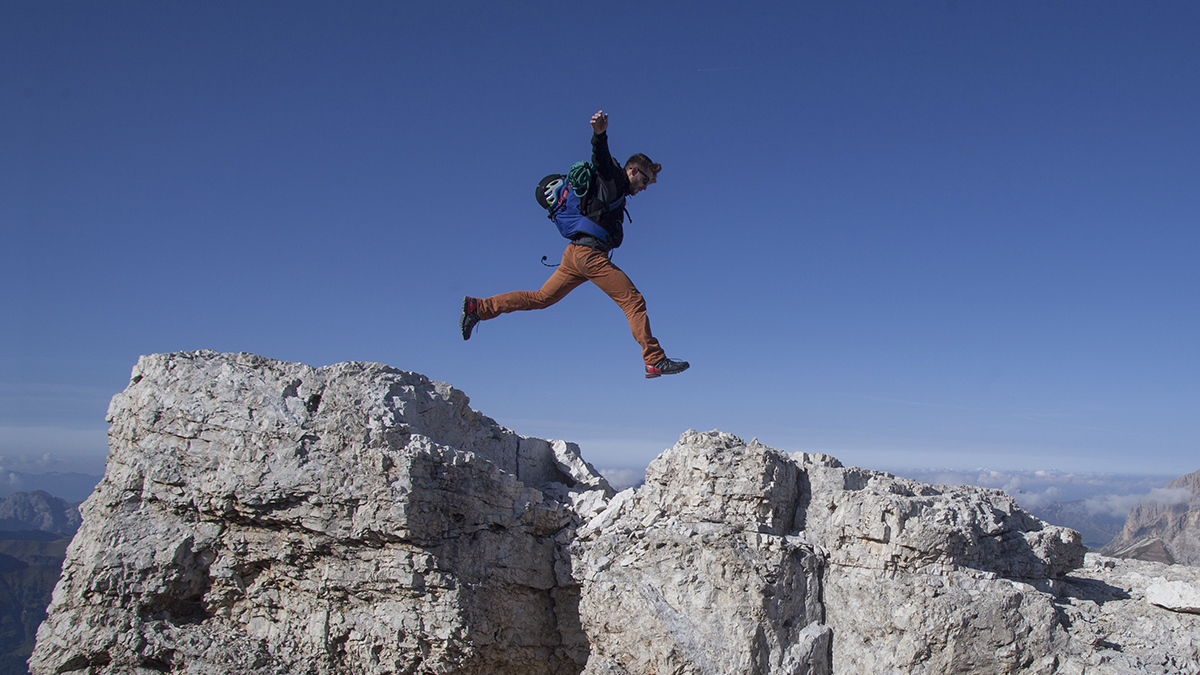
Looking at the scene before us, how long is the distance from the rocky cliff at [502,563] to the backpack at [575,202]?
2710mm

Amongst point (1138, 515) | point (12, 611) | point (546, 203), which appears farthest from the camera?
point (1138, 515)

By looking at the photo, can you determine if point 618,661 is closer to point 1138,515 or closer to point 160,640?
point 160,640

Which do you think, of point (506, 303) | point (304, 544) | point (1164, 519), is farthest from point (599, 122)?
point (1164, 519)

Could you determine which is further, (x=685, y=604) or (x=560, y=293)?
(x=560, y=293)

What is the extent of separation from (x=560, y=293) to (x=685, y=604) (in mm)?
3981

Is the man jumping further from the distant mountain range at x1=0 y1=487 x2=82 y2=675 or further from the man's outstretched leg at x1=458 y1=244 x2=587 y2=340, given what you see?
the distant mountain range at x1=0 y1=487 x2=82 y2=675

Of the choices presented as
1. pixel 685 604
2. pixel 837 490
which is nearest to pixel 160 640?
pixel 685 604

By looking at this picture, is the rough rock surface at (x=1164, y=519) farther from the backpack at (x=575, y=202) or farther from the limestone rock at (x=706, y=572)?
the backpack at (x=575, y=202)

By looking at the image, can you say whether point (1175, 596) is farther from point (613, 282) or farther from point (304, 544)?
point (304, 544)

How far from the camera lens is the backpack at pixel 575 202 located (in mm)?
8156

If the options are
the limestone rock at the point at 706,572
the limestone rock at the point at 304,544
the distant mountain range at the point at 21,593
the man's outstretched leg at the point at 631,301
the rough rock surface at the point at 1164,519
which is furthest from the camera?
the distant mountain range at the point at 21,593

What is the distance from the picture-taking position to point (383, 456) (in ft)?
24.1

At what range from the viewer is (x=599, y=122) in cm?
741

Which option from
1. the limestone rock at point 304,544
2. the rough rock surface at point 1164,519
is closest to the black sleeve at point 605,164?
the limestone rock at point 304,544
